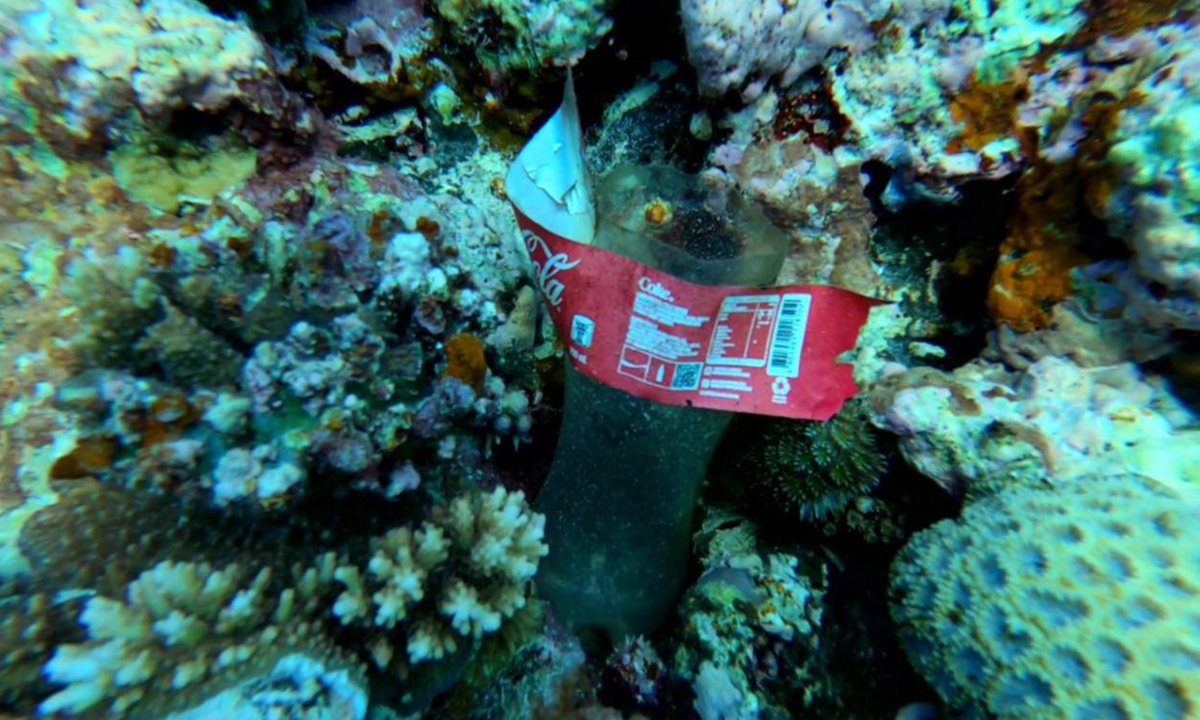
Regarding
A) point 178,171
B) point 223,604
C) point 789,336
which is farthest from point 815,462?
point 178,171

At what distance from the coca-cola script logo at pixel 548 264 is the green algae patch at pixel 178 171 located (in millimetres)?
826

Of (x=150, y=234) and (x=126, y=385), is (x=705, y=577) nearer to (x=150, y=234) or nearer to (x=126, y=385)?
(x=126, y=385)

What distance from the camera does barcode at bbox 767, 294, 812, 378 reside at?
1334mm

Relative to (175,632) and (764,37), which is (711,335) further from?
(175,632)

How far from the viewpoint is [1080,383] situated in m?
1.30

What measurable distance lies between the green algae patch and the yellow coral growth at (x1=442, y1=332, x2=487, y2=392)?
740 mm

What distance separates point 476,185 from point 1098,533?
5.92ft

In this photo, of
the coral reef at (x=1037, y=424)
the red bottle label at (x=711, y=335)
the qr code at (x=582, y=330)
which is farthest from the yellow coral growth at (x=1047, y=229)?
the qr code at (x=582, y=330)

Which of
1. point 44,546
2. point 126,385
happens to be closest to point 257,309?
point 126,385

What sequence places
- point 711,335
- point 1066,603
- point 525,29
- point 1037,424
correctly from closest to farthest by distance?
point 1066,603 < point 1037,424 < point 711,335 < point 525,29

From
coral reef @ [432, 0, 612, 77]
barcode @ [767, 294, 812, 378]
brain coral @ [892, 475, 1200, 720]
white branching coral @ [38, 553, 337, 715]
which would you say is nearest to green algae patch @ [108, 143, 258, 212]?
coral reef @ [432, 0, 612, 77]

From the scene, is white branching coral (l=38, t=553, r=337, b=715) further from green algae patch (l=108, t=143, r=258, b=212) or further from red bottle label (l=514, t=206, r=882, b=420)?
green algae patch (l=108, t=143, r=258, b=212)

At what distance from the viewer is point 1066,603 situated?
107cm

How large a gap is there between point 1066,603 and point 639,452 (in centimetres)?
90
